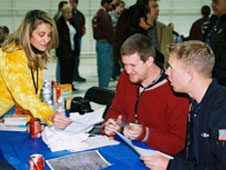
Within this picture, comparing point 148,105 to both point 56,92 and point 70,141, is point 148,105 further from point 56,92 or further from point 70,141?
point 56,92

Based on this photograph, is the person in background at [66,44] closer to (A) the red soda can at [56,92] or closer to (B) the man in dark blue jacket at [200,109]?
(A) the red soda can at [56,92]

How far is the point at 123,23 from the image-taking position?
3.63 m

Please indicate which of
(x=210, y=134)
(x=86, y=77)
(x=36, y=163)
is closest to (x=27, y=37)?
(x=36, y=163)

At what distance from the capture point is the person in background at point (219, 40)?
332 cm

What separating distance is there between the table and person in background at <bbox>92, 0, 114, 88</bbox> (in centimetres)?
406

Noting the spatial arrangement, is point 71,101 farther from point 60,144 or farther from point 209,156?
point 209,156

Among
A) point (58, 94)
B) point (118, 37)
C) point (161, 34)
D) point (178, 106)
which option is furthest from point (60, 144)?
point (161, 34)

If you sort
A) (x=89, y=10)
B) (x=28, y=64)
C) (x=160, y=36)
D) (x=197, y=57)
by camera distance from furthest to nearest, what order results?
(x=89, y=10), (x=160, y=36), (x=28, y=64), (x=197, y=57)

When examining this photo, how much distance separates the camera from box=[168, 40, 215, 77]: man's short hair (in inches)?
67.3

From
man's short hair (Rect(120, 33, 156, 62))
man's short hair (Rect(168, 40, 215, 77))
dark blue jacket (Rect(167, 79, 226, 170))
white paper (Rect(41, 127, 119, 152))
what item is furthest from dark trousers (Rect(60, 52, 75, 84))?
dark blue jacket (Rect(167, 79, 226, 170))

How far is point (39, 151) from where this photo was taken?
1.99 m

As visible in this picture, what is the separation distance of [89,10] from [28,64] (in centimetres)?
1070

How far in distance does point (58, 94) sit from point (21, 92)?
65cm

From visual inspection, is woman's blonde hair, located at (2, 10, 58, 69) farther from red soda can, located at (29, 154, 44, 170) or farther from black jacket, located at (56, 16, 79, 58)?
black jacket, located at (56, 16, 79, 58)
